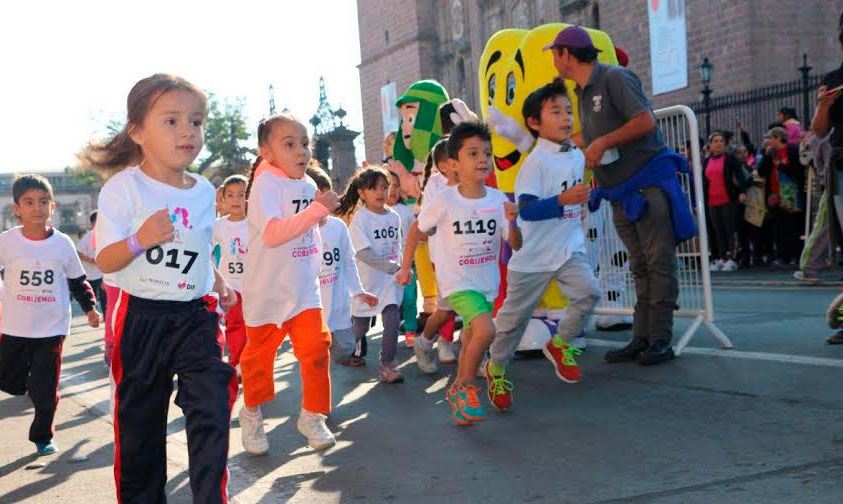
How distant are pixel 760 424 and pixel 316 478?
203cm

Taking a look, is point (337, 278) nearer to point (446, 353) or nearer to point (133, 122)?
point (446, 353)

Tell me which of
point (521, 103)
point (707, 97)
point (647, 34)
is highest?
point (647, 34)

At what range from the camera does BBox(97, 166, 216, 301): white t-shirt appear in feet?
11.9

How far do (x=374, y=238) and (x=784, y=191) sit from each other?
25.2 ft

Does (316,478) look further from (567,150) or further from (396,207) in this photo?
(396,207)

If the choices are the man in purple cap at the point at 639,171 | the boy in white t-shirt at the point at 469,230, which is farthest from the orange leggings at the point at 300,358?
the man in purple cap at the point at 639,171

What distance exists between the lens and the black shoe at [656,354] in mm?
6305

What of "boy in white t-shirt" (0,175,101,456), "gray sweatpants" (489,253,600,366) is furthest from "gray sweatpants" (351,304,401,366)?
"boy in white t-shirt" (0,175,101,456)

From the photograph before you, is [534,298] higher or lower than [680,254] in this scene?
lower

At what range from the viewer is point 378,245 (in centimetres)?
773

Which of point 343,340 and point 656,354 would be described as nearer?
point 656,354

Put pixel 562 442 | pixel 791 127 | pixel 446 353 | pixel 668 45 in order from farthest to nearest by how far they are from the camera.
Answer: pixel 668 45, pixel 791 127, pixel 446 353, pixel 562 442

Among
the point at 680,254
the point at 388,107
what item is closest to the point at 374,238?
the point at 680,254

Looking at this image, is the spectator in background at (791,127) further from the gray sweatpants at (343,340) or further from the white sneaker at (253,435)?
the white sneaker at (253,435)
